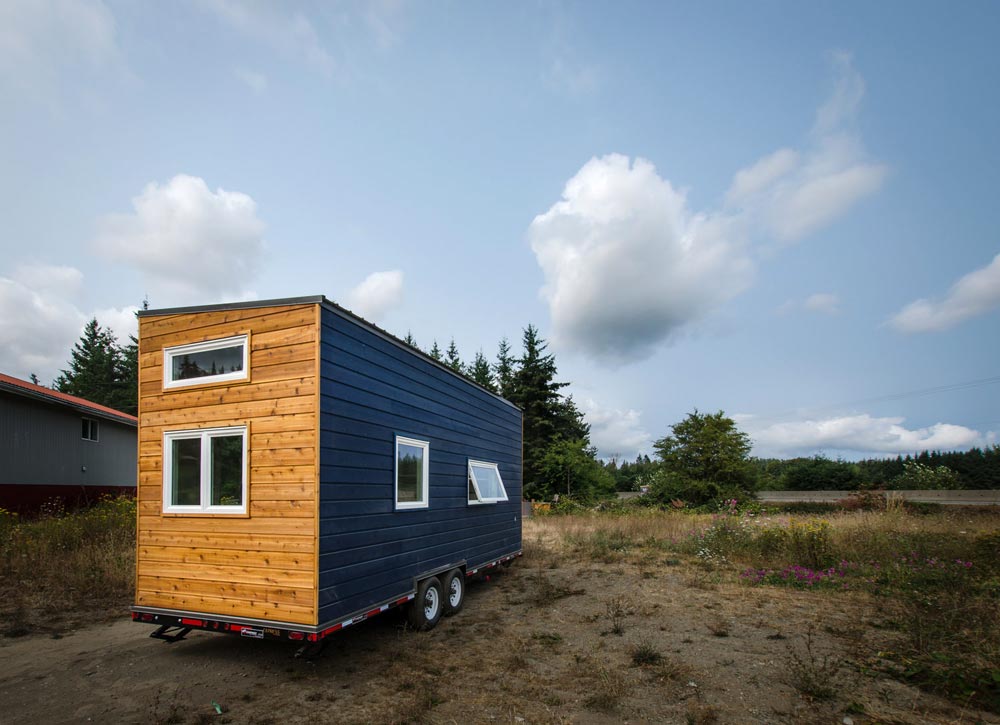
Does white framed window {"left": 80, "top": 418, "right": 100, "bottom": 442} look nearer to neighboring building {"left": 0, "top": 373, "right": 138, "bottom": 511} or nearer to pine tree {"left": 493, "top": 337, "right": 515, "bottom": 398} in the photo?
neighboring building {"left": 0, "top": 373, "right": 138, "bottom": 511}

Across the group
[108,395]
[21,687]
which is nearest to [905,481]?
[21,687]

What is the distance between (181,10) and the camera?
8.15 meters

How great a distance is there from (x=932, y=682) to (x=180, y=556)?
7057 mm

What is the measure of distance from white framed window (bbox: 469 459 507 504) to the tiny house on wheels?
7.05 ft

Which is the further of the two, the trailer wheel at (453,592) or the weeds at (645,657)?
the trailer wheel at (453,592)

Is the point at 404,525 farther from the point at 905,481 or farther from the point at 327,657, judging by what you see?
the point at 905,481

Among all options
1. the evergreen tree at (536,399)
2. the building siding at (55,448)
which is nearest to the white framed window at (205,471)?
the building siding at (55,448)

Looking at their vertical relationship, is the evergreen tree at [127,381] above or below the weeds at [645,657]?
above

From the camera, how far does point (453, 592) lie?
7.57m

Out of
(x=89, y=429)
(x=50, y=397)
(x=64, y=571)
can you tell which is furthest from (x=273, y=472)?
(x=89, y=429)

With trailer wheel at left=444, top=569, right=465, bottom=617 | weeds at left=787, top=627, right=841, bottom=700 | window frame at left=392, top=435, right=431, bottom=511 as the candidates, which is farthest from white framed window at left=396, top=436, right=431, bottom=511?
weeds at left=787, top=627, right=841, bottom=700

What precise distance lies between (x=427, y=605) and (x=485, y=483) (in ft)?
8.58

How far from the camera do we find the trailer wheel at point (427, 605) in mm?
Answer: 6391

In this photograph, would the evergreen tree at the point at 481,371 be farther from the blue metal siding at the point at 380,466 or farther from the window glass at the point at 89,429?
the blue metal siding at the point at 380,466
